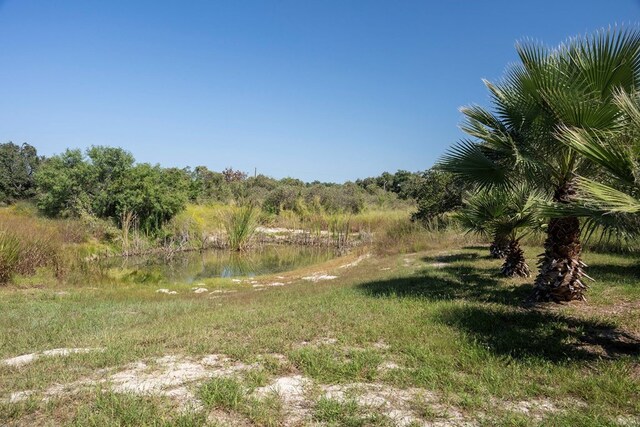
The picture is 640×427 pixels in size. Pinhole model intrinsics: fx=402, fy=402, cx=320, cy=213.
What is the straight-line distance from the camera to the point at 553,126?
6.56 meters

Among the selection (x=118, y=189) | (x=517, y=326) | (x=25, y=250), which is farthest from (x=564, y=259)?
(x=118, y=189)

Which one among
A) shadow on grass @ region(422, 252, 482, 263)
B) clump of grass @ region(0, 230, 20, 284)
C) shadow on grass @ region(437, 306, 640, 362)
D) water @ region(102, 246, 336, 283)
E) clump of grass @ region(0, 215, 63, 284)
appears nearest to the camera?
shadow on grass @ region(437, 306, 640, 362)

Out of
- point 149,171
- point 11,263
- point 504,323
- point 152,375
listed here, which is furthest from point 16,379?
point 149,171

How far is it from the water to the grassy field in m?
11.5

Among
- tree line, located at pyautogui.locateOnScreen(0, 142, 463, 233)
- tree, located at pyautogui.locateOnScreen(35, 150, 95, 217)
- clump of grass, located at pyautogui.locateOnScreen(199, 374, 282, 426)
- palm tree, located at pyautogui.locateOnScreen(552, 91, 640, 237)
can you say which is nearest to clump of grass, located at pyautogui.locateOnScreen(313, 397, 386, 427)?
clump of grass, located at pyautogui.locateOnScreen(199, 374, 282, 426)

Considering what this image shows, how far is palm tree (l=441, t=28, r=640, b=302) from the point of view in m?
6.02

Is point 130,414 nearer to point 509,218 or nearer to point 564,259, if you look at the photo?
point 564,259

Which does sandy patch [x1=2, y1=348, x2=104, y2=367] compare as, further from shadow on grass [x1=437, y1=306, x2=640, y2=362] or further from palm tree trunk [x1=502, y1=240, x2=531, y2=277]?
palm tree trunk [x1=502, y1=240, x2=531, y2=277]

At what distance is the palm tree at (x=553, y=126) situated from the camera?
6016 mm

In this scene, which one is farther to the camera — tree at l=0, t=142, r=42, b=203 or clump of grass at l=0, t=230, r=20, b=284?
tree at l=0, t=142, r=42, b=203

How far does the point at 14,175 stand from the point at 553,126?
4138cm

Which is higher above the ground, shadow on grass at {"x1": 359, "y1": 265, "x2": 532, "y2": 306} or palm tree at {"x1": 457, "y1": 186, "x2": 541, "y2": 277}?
palm tree at {"x1": 457, "y1": 186, "x2": 541, "y2": 277}

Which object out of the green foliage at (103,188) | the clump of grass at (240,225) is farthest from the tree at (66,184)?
the clump of grass at (240,225)

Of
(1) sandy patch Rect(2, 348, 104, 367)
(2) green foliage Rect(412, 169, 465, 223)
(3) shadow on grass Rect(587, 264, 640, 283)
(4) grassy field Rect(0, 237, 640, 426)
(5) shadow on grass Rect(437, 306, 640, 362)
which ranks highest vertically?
(2) green foliage Rect(412, 169, 465, 223)
